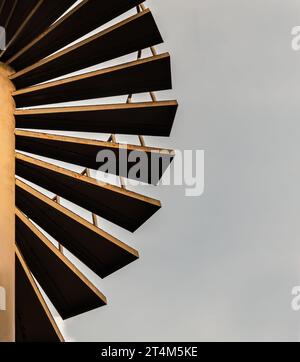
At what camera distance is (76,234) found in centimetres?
1571

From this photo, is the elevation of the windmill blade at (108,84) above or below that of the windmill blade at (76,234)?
above

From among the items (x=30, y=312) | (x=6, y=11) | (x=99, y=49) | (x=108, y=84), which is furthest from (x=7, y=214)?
(x=30, y=312)

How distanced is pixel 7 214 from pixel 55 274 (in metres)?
3.29

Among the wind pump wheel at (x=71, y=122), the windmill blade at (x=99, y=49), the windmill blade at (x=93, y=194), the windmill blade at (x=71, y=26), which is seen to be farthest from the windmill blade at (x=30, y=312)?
the windmill blade at (x=71, y=26)

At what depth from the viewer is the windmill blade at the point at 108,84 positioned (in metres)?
14.6

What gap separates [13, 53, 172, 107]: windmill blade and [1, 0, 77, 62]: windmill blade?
74 cm

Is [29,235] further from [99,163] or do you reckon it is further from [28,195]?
[99,163]

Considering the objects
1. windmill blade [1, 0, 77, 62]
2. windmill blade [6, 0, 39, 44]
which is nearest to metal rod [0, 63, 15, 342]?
windmill blade [1, 0, 77, 62]

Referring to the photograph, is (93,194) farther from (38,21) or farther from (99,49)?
(38,21)

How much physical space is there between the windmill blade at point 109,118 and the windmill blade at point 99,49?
65cm

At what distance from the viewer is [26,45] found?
1465cm

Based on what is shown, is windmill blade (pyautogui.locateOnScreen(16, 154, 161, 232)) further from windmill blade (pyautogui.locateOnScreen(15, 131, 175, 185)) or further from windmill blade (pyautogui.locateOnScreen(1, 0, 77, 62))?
windmill blade (pyautogui.locateOnScreen(1, 0, 77, 62))

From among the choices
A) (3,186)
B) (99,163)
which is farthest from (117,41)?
(3,186)

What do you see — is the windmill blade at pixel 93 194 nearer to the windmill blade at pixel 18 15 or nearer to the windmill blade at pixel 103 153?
the windmill blade at pixel 103 153
